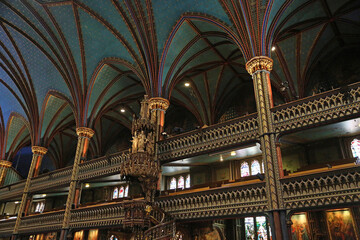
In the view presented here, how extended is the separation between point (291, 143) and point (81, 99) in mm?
14811

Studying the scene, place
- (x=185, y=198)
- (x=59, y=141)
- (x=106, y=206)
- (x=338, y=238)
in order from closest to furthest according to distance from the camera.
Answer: (x=185, y=198), (x=338, y=238), (x=106, y=206), (x=59, y=141)

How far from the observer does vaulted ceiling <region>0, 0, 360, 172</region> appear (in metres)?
14.9

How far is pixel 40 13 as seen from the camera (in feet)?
60.2

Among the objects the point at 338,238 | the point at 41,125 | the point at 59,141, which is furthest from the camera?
the point at 59,141

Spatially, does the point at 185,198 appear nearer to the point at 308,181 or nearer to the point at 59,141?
the point at 308,181

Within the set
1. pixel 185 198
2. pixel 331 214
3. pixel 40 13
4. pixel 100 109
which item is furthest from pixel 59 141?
pixel 331 214

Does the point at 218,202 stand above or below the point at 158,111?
below

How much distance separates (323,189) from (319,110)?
10.4 feet

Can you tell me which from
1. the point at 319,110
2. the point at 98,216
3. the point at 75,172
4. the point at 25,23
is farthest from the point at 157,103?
the point at 25,23

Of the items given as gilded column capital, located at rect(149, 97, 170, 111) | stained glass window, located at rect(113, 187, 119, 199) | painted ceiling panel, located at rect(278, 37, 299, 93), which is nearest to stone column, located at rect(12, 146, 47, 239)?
stained glass window, located at rect(113, 187, 119, 199)

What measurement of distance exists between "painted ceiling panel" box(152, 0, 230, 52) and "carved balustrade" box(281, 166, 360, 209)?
897 centimetres

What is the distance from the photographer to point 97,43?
1927 cm

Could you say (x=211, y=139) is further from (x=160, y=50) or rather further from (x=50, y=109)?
(x=50, y=109)

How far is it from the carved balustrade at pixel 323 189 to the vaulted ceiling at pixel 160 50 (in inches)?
193
